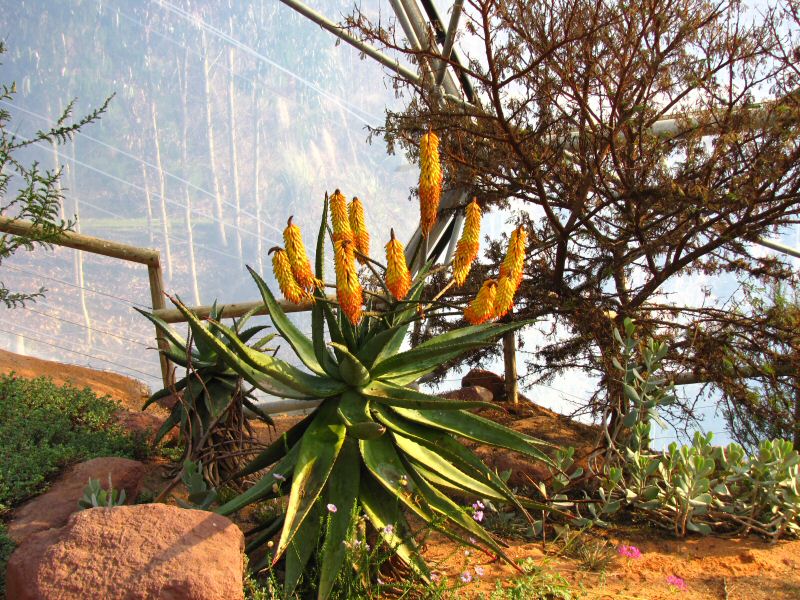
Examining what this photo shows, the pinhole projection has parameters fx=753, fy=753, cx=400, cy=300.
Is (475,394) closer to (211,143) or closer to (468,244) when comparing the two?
(468,244)

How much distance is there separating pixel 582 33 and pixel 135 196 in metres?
5.98

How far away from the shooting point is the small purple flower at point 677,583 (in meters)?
3.03

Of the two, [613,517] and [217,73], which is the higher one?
[217,73]

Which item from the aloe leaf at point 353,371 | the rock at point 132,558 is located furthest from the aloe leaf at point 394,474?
the rock at point 132,558

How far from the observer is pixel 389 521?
287 centimetres

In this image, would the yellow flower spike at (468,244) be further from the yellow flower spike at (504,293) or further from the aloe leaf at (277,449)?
the aloe leaf at (277,449)

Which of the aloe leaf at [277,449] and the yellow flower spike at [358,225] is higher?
the yellow flower spike at [358,225]

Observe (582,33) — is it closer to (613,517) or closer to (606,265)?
(606,265)

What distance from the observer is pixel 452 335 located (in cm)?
331

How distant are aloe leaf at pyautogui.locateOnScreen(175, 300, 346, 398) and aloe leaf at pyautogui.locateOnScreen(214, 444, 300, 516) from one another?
248mm

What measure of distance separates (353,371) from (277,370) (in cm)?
29

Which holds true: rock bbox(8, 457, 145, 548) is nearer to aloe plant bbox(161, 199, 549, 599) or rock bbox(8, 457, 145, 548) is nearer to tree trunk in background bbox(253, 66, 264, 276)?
aloe plant bbox(161, 199, 549, 599)

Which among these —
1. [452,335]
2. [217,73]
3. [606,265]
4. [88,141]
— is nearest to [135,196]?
[88,141]

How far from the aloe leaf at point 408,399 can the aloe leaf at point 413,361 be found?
6 cm
